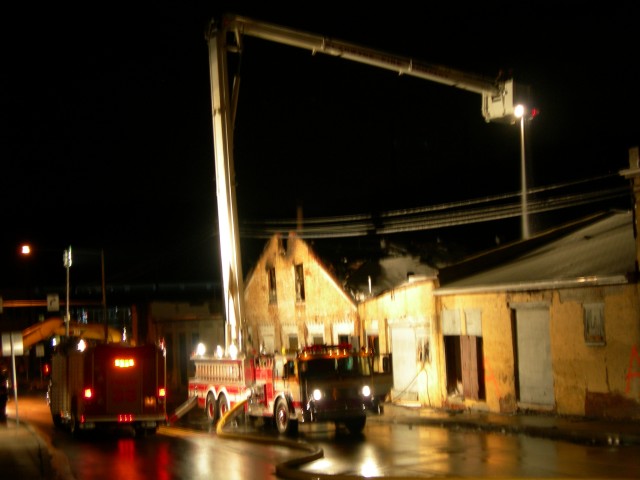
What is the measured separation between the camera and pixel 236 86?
22219 millimetres

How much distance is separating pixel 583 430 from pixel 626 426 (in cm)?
104

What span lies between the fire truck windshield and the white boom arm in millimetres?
3099

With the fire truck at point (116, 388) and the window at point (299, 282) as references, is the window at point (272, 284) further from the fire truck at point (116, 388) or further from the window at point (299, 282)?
the fire truck at point (116, 388)

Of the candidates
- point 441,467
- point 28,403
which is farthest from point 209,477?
point 28,403

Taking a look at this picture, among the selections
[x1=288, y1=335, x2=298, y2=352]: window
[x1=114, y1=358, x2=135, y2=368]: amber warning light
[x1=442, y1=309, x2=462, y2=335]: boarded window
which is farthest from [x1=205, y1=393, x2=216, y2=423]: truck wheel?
[x1=288, y1=335, x2=298, y2=352]: window

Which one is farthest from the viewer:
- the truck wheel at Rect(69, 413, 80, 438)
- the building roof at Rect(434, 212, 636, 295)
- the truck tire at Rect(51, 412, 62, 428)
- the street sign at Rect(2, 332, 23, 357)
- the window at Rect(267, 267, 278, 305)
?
the window at Rect(267, 267, 278, 305)

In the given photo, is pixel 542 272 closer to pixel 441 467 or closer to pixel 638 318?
pixel 638 318

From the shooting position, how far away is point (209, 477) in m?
13.6

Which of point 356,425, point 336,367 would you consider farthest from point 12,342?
point 356,425

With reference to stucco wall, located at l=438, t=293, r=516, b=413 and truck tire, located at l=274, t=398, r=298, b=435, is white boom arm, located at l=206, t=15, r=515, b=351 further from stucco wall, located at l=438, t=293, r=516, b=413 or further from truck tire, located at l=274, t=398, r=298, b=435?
stucco wall, located at l=438, t=293, r=516, b=413

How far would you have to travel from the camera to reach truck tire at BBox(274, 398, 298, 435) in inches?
800

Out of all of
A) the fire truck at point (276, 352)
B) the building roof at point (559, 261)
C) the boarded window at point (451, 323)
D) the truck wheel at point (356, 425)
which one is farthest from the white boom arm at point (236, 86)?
the boarded window at point (451, 323)

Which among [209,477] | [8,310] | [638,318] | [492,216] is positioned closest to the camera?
[209,477]

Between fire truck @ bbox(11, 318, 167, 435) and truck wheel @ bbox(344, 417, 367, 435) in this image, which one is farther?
fire truck @ bbox(11, 318, 167, 435)
